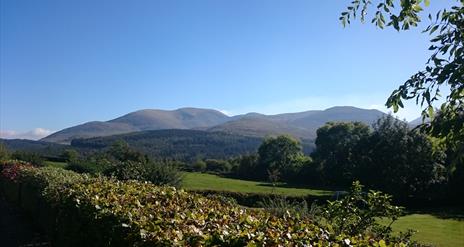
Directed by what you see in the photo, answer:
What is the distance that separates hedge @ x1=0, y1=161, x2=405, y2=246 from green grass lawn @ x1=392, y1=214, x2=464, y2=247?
1401 cm

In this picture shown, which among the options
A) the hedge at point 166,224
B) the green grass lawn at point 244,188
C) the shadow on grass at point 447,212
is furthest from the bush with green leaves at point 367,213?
the green grass lawn at point 244,188

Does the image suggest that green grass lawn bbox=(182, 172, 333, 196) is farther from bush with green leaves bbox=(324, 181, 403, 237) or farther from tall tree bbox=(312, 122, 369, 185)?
bush with green leaves bbox=(324, 181, 403, 237)

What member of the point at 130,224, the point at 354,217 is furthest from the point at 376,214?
the point at 130,224

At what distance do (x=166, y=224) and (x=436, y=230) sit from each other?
22.4 metres

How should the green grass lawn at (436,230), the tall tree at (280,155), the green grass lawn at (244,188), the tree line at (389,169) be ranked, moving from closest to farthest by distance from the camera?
the green grass lawn at (436,230) < the green grass lawn at (244,188) < the tree line at (389,169) < the tall tree at (280,155)

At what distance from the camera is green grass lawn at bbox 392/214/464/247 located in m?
20.5

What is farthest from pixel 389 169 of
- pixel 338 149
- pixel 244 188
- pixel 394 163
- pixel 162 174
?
pixel 162 174

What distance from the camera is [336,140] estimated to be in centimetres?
7262

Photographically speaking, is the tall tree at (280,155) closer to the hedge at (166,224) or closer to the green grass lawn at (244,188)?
the green grass lawn at (244,188)

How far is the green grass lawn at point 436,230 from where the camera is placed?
20.5m

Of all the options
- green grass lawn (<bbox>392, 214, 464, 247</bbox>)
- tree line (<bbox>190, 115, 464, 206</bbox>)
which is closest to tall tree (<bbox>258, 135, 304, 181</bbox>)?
tree line (<bbox>190, 115, 464, 206</bbox>)

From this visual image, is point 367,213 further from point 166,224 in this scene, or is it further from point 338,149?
point 338,149

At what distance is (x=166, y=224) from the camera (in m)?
4.96

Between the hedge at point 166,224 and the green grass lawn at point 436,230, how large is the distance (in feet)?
45.9
